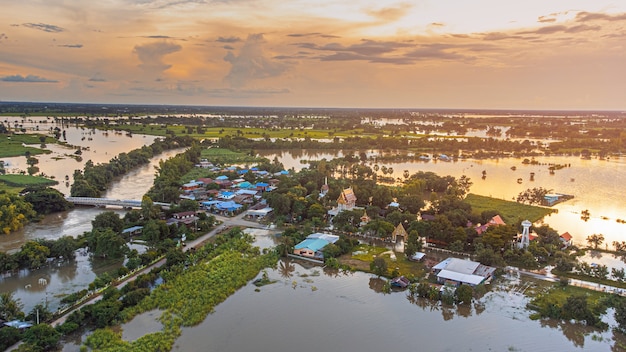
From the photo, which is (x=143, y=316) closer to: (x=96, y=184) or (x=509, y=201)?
(x=96, y=184)

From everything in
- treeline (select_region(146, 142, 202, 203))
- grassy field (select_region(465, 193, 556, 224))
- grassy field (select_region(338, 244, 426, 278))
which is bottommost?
grassy field (select_region(338, 244, 426, 278))

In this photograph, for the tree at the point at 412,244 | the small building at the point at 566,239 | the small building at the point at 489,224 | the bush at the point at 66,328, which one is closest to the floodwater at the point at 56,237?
the bush at the point at 66,328

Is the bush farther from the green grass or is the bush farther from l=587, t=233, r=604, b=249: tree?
l=587, t=233, r=604, b=249: tree

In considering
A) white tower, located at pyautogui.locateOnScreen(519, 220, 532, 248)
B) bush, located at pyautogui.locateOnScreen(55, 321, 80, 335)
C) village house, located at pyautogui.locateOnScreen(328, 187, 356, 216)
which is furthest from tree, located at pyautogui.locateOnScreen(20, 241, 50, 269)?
white tower, located at pyautogui.locateOnScreen(519, 220, 532, 248)

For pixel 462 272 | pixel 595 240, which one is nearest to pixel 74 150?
pixel 462 272

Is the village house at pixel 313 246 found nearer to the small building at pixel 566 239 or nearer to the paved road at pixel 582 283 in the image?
the paved road at pixel 582 283

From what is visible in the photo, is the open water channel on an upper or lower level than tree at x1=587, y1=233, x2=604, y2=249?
lower

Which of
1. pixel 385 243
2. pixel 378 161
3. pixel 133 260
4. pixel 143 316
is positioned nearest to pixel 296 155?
pixel 378 161

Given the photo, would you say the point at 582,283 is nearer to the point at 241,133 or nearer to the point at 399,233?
the point at 399,233
